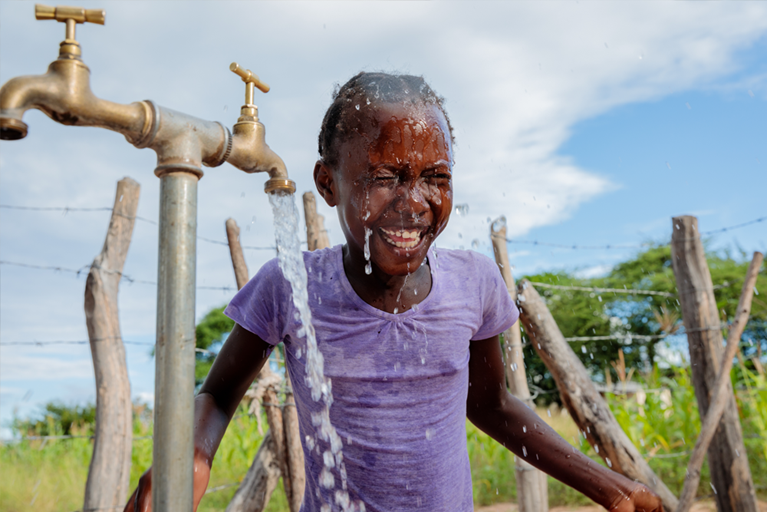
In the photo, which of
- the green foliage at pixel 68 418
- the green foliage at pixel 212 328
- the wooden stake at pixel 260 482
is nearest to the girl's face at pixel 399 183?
the wooden stake at pixel 260 482

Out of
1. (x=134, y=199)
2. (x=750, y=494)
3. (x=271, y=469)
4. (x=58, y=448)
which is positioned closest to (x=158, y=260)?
(x=271, y=469)

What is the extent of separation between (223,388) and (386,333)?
15.9 inches

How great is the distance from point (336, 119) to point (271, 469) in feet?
7.24

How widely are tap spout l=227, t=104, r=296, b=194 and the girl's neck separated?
36cm

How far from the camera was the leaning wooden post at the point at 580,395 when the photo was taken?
3.06m

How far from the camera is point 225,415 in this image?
136cm

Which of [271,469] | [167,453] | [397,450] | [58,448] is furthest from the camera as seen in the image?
[58,448]

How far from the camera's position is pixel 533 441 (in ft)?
5.20

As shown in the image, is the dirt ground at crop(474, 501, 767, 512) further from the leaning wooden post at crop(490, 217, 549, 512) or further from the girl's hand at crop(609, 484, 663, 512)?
the girl's hand at crop(609, 484, 663, 512)

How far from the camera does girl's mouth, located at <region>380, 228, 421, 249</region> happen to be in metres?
1.33

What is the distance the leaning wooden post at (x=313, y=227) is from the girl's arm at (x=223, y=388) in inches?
70.2

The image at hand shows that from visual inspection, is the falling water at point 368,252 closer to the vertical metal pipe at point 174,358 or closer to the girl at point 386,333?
the girl at point 386,333

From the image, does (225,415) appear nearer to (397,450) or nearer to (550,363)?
(397,450)

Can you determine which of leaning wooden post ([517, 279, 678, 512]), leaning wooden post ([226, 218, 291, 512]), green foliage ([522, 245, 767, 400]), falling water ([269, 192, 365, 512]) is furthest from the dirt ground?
green foliage ([522, 245, 767, 400])
